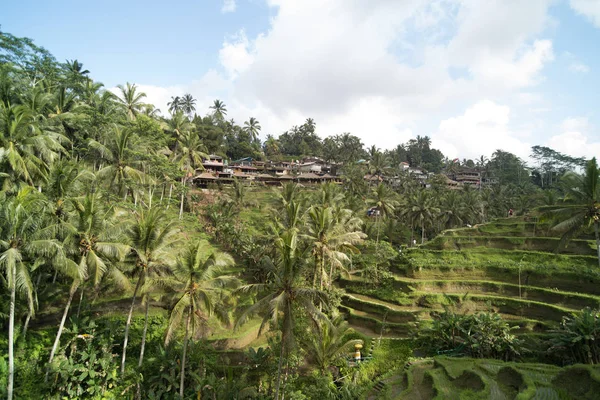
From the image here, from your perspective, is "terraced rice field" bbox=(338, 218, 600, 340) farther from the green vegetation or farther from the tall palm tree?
the tall palm tree

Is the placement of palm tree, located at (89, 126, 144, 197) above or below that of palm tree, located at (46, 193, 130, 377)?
above

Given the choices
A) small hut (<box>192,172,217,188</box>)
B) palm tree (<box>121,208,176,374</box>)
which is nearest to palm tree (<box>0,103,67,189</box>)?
palm tree (<box>121,208,176,374</box>)

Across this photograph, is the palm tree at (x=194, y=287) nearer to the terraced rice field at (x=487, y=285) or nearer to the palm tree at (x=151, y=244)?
the palm tree at (x=151, y=244)

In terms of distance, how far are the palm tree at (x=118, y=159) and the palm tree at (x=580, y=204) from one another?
3806cm

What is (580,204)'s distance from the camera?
25.4 m

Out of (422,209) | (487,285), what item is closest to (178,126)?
(422,209)

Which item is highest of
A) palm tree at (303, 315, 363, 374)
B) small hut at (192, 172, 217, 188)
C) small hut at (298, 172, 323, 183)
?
small hut at (298, 172, 323, 183)

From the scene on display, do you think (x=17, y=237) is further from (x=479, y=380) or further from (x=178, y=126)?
(x=178, y=126)

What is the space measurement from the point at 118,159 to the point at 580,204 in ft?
132

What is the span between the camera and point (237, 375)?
24.4 metres

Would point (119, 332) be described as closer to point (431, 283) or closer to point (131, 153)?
point (131, 153)

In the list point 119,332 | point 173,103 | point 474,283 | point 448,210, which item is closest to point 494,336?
point 474,283

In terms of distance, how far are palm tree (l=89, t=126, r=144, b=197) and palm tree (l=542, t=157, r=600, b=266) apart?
125 feet

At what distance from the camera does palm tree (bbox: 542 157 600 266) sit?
80.7 feet
